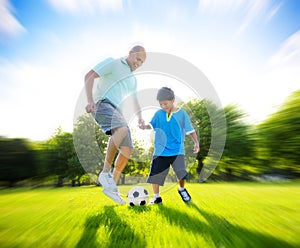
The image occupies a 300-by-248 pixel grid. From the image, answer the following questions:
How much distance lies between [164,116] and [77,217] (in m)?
2.24

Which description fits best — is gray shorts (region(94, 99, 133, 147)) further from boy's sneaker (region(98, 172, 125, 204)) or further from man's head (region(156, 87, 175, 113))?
man's head (region(156, 87, 175, 113))

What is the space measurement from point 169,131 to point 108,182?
1.44 metres

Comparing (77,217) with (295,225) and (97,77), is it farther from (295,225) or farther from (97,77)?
(295,225)

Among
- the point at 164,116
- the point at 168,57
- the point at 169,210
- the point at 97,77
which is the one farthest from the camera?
the point at 168,57

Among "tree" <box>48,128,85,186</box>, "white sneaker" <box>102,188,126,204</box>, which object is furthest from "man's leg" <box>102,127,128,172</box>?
"tree" <box>48,128,85,186</box>

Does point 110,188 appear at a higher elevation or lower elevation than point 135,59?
lower

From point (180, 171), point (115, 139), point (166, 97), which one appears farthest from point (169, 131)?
point (115, 139)

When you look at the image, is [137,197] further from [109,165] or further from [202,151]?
[202,151]

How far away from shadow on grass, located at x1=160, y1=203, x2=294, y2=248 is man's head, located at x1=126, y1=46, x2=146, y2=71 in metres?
2.36

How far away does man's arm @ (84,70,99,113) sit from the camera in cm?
336

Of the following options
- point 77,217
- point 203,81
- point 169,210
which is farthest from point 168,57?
point 77,217

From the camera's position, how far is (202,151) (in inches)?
573

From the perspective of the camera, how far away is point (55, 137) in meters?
19.4

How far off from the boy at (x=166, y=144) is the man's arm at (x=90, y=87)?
118 cm
